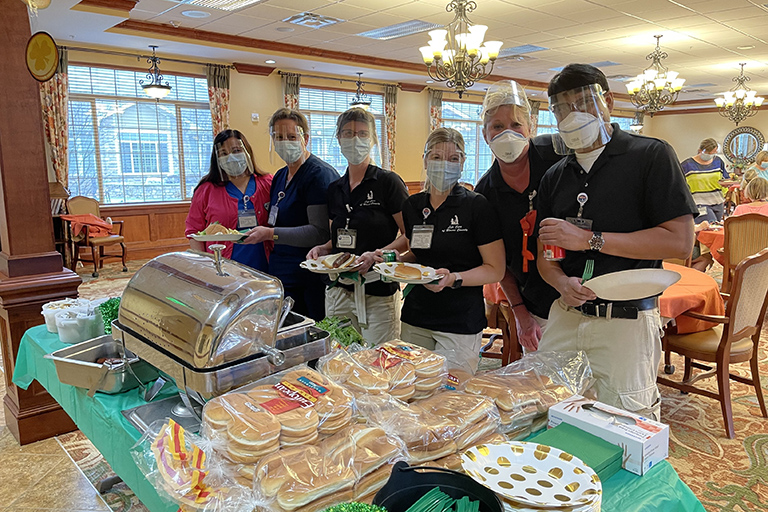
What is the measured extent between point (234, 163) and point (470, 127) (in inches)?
436

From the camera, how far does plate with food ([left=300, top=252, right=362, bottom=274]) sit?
83.5 inches

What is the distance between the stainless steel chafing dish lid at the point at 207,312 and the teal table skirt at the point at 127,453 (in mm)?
225

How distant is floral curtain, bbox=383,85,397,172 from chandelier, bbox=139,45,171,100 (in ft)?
14.9

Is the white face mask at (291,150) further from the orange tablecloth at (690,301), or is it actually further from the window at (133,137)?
the window at (133,137)

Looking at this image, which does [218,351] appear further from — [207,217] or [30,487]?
[30,487]

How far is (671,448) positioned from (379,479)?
2.28 m

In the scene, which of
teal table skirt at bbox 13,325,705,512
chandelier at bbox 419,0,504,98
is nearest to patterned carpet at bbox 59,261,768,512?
teal table skirt at bbox 13,325,705,512

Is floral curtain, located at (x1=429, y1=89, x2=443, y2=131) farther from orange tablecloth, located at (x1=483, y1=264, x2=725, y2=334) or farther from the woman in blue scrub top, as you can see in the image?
the woman in blue scrub top

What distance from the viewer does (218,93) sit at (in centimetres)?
858

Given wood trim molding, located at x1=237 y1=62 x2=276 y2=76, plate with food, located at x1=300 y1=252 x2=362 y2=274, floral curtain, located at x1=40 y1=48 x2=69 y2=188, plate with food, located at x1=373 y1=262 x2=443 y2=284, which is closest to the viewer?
plate with food, located at x1=373 y1=262 x2=443 y2=284

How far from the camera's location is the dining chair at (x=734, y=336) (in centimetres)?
265

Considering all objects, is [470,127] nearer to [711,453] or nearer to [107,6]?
[107,6]

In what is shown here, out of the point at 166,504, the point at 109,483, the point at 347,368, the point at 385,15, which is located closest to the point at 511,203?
the point at 347,368

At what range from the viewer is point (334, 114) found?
10.5 meters
